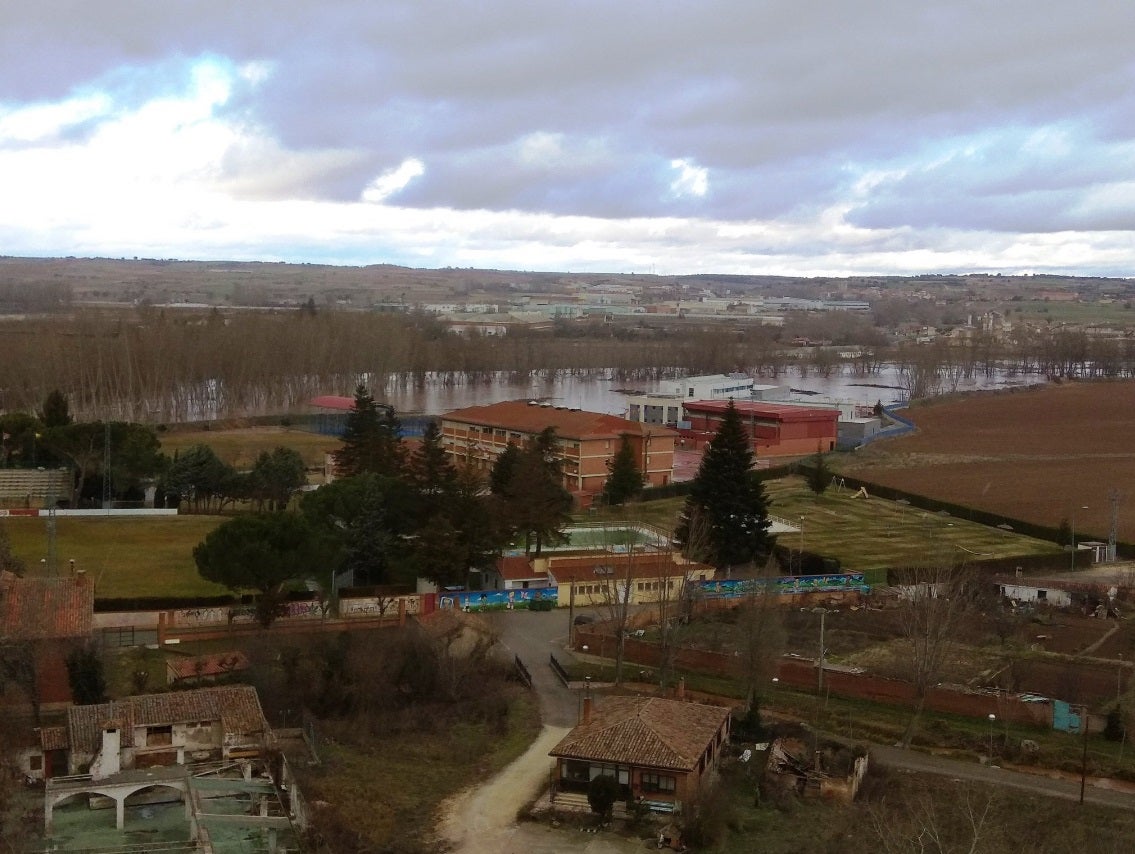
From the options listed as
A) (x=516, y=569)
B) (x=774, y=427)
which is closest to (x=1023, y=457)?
(x=774, y=427)

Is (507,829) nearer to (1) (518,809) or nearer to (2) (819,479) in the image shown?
(1) (518,809)

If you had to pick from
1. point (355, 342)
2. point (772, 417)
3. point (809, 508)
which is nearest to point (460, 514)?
point (809, 508)

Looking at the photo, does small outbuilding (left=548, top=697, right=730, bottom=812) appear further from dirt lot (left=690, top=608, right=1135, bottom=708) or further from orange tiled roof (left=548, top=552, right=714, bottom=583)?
orange tiled roof (left=548, top=552, right=714, bottom=583)

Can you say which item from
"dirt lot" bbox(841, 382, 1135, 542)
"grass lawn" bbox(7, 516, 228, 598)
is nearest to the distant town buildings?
"dirt lot" bbox(841, 382, 1135, 542)

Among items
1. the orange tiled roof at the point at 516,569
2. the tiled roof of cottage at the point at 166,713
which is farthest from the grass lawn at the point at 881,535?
the tiled roof of cottage at the point at 166,713

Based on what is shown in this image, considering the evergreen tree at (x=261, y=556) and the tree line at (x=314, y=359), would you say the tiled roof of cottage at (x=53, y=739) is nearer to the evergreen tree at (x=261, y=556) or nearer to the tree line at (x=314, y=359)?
the evergreen tree at (x=261, y=556)

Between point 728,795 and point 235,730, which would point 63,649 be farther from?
point 728,795
